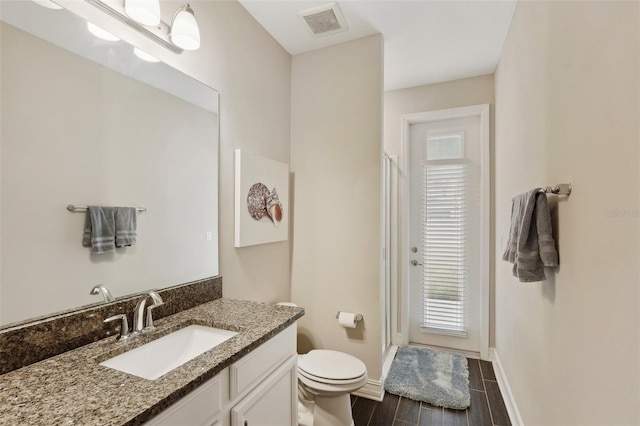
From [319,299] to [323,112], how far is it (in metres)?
1.47

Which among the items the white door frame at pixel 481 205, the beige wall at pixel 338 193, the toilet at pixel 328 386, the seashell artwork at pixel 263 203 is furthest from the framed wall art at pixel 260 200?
the white door frame at pixel 481 205

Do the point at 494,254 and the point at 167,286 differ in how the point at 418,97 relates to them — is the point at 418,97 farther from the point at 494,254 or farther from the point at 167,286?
the point at 167,286

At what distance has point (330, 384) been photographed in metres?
1.70

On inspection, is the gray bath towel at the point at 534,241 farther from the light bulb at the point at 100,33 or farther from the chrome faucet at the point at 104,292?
the light bulb at the point at 100,33

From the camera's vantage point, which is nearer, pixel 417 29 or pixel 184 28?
pixel 184 28

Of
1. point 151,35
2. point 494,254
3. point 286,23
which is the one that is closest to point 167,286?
point 151,35

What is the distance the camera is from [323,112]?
2389 millimetres

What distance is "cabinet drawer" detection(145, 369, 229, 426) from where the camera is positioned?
2.70ft

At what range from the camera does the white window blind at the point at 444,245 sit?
2965 millimetres

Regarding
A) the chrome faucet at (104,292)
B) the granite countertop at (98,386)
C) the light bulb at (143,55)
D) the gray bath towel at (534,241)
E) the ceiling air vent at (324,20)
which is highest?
the ceiling air vent at (324,20)

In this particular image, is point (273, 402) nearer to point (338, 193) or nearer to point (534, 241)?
point (534, 241)

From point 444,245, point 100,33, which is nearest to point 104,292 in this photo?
point 100,33

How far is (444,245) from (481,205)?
51cm

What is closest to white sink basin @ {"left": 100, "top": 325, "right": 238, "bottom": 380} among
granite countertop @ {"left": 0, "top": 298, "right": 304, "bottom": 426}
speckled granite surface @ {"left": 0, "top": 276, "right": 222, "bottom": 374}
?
granite countertop @ {"left": 0, "top": 298, "right": 304, "bottom": 426}
